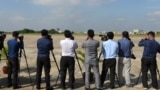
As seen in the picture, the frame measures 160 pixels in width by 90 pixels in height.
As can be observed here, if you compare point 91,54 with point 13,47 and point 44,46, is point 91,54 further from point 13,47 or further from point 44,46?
point 13,47

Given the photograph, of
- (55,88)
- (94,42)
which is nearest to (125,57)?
Result: (94,42)

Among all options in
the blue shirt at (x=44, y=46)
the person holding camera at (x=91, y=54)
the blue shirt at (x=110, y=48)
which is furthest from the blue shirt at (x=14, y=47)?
the blue shirt at (x=110, y=48)

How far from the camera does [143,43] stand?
13.9 m

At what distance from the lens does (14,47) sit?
1369 cm

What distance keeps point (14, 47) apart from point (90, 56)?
281cm

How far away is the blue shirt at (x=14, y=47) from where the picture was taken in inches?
537

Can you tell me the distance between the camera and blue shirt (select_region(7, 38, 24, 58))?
44.7ft

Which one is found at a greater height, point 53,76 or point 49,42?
point 49,42

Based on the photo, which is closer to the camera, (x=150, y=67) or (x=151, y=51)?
(x=151, y=51)

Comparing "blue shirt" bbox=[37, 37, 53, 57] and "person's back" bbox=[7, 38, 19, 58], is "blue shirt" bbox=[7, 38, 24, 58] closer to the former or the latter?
"person's back" bbox=[7, 38, 19, 58]

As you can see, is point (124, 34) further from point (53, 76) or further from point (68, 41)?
point (53, 76)

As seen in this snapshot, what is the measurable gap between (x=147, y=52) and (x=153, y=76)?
36.7 inches

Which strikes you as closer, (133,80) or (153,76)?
(153,76)

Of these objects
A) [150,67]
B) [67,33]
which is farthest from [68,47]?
[150,67]
